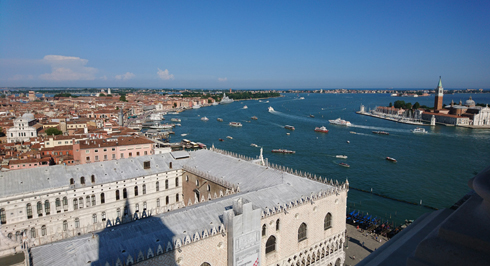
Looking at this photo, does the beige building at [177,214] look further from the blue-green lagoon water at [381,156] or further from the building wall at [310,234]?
the blue-green lagoon water at [381,156]

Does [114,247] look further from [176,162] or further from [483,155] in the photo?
[483,155]

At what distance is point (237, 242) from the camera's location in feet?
42.3

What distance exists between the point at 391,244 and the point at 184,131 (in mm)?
70369

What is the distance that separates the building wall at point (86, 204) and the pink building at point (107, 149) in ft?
38.9

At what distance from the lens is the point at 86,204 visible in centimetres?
1928

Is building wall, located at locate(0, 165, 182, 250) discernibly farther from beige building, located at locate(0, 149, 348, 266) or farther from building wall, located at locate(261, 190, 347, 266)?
building wall, located at locate(261, 190, 347, 266)

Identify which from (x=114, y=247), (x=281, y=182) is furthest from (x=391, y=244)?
(x=281, y=182)

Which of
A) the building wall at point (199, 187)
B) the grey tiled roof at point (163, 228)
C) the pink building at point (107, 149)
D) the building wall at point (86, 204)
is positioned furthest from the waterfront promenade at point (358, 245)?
the pink building at point (107, 149)

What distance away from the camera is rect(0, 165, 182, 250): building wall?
17.0 m

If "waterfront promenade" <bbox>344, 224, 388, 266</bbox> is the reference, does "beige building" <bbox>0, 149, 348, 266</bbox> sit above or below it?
above

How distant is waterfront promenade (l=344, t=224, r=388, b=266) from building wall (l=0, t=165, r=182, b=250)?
38.3 ft

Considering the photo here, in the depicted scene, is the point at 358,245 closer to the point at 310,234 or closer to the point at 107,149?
the point at 310,234

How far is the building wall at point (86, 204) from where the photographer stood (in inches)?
669

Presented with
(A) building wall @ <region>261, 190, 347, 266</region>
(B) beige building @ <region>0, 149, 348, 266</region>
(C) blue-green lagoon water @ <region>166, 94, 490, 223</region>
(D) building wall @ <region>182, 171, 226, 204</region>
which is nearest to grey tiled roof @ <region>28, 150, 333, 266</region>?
(B) beige building @ <region>0, 149, 348, 266</region>
